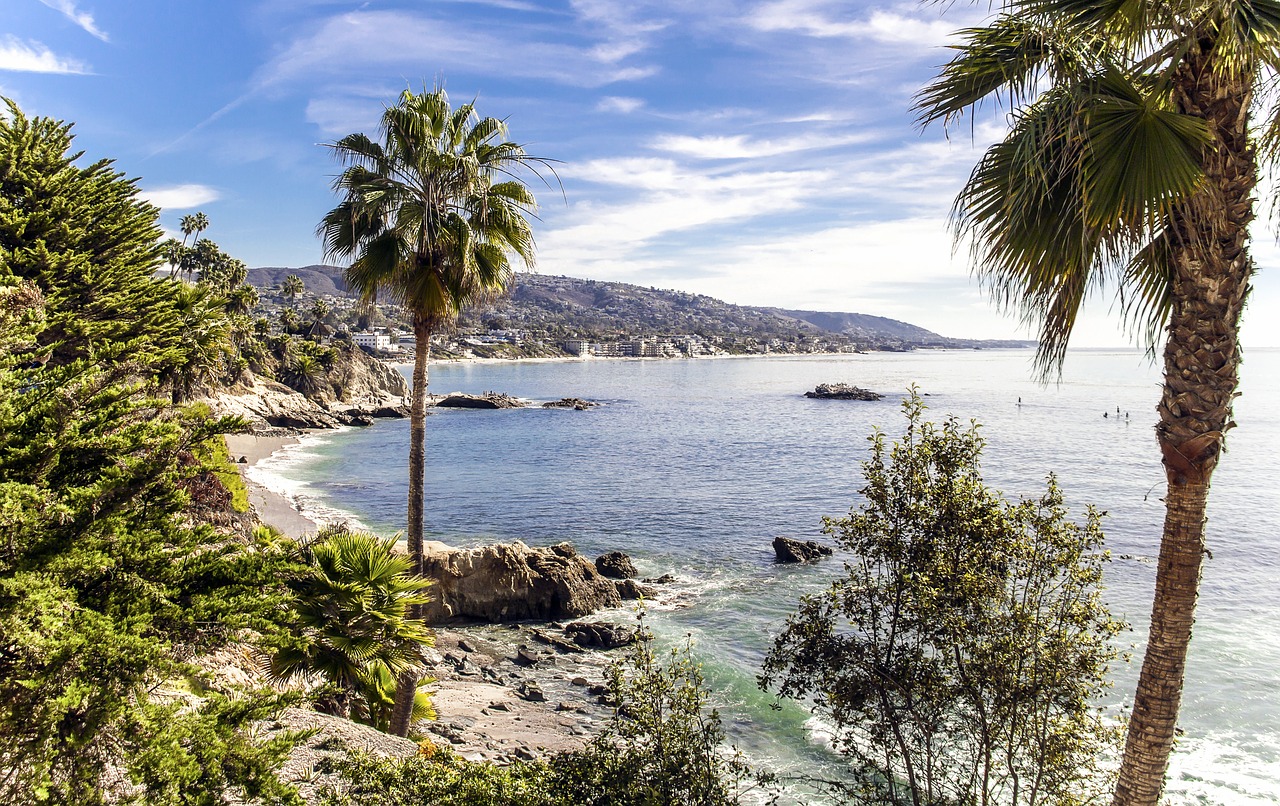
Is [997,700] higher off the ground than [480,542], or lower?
higher

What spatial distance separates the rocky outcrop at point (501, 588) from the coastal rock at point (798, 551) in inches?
348

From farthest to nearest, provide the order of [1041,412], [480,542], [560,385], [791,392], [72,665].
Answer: [560,385] < [791,392] < [1041,412] < [480,542] < [72,665]

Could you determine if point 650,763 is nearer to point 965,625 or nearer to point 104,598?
point 965,625

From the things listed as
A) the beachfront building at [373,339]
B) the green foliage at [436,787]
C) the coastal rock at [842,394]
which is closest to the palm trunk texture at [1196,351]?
the green foliage at [436,787]

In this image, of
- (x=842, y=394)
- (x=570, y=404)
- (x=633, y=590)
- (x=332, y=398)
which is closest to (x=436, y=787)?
(x=633, y=590)

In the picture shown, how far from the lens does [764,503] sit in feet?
131

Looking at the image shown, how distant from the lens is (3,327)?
759 cm

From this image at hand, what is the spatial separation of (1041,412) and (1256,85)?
3704 inches

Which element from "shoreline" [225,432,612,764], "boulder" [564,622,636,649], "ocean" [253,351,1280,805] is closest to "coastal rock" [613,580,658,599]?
"ocean" [253,351,1280,805]

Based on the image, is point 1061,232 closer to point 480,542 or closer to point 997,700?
point 997,700

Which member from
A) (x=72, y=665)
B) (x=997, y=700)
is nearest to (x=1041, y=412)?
(x=997, y=700)

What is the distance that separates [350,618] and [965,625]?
721 centimetres

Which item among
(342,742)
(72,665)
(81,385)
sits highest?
(81,385)

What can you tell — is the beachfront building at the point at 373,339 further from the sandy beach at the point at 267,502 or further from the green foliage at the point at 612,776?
the green foliage at the point at 612,776
